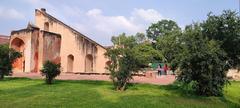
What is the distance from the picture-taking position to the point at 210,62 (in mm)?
17438

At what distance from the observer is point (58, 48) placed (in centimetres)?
3791

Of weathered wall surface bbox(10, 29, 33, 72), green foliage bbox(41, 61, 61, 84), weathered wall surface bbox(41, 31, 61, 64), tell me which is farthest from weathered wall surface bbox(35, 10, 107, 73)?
green foliage bbox(41, 61, 61, 84)

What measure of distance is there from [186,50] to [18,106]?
866 cm

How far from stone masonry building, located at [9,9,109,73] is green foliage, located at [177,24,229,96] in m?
17.7

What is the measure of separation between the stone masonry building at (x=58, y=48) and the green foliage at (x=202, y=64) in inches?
697

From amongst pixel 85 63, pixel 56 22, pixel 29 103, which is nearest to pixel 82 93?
pixel 29 103

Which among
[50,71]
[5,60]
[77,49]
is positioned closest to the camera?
[50,71]

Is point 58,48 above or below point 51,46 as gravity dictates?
below

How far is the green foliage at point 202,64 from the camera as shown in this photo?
17391 mm

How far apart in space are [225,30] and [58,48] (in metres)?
21.9

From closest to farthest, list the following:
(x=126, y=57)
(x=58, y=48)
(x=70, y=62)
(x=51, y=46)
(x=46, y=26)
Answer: (x=126, y=57)
(x=51, y=46)
(x=58, y=48)
(x=70, y=62)
(x=46, y=26)

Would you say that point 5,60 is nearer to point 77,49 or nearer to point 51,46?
point 51,46

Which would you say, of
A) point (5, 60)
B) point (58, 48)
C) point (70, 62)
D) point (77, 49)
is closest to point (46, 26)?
point (58, 48)

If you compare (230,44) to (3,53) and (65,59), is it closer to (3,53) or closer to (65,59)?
(3,53)
